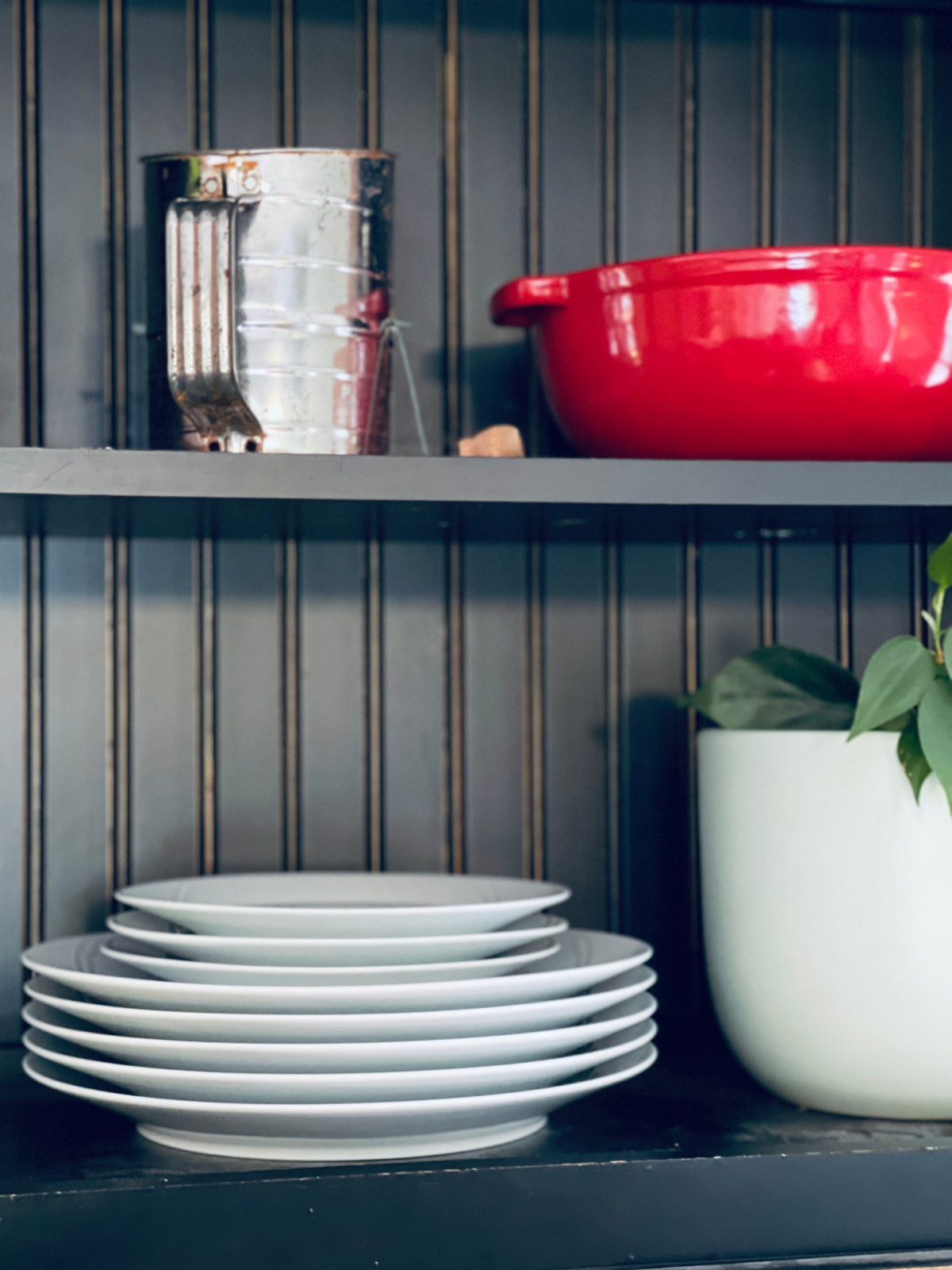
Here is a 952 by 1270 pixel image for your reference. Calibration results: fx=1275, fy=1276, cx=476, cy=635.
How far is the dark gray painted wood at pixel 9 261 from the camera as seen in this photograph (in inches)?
36.2

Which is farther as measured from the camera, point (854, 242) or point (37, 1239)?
point (854, 242)

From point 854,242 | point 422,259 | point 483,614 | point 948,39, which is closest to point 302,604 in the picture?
point 483,614

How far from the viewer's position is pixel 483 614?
3.19 feet

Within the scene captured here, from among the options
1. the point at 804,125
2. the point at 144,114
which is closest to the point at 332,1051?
the point at 144,114

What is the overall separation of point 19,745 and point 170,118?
1.56 feet

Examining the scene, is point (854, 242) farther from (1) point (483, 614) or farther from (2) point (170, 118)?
(2) point (170, 118)

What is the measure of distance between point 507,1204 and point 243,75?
2.61 ft

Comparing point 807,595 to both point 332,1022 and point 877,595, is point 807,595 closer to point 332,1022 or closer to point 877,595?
point 877,595

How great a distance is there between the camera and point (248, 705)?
0.94 meters

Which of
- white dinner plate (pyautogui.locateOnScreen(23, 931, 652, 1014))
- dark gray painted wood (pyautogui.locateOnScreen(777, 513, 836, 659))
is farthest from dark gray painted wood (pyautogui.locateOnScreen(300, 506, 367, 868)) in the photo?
dark gray painted wood (pyautogui.locateOnScreen(777, 513, 836, 659))

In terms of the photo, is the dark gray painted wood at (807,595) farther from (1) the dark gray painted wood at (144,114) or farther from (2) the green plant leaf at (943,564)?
(1) the dark gray painted wood at (144,114)

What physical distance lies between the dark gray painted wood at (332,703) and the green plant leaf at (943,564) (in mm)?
409

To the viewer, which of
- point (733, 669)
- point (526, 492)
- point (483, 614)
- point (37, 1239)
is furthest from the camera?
point (483, 614)

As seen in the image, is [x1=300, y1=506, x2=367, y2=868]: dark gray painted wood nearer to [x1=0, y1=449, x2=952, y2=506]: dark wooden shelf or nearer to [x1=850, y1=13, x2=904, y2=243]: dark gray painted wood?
[x1=0, y1=449, x2=952, y2=506]: dark wooden shelf
